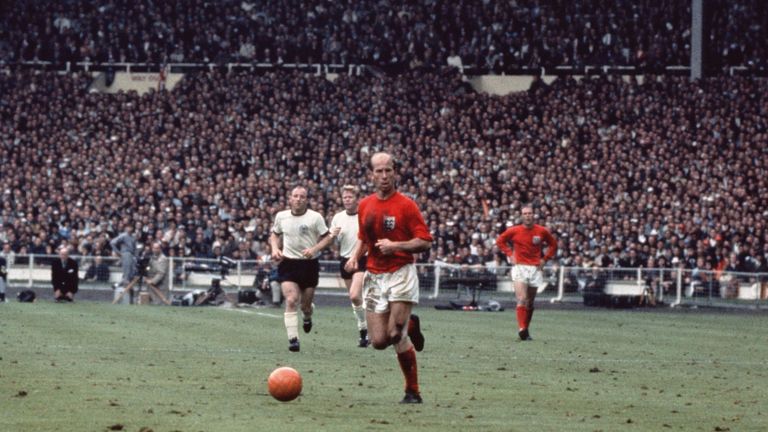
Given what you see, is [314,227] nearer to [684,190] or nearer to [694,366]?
[694,366]

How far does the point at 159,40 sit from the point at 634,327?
33120 millimetres

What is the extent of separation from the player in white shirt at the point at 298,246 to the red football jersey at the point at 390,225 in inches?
244

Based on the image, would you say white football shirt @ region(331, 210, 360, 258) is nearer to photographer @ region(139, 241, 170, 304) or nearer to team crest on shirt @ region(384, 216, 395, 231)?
team crest on shirt @ region(384, 216, 395, 231)

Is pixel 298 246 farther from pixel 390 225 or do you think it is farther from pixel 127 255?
pixel 127 255

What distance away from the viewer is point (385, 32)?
56.5 metres

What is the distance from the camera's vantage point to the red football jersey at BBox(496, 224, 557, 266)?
24.6m

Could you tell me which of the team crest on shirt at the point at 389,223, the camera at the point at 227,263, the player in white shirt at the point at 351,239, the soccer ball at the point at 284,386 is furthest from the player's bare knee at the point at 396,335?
the camera at the point at 227,263

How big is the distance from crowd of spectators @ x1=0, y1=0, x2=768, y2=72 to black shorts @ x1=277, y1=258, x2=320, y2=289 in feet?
116

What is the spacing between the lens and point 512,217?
149 ft

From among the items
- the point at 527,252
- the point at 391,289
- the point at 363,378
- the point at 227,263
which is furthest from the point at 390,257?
the point at 227,263

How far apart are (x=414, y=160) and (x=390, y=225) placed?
36.3m

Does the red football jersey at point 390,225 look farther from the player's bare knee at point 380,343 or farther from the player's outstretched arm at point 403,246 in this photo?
the player's bare knee at point 380,343

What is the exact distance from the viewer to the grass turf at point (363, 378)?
1154 centimetres

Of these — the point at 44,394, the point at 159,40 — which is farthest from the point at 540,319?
the point at 159,40
